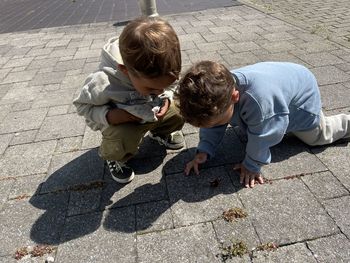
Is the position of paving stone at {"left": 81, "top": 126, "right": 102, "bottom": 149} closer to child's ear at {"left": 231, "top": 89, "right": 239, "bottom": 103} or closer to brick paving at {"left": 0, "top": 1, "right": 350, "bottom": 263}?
brick paving at {"left": 0, "top": 1, "right": 350, "bottom": 263}

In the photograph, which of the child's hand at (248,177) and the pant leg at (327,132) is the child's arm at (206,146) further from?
the pant leg at (327,132)

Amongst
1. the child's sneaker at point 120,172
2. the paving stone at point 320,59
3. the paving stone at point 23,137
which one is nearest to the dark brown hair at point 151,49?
the child's sneaker at point 120,172

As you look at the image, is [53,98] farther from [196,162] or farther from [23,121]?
[196,162]

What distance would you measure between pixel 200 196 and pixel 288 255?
71cm

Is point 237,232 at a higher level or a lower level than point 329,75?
higher

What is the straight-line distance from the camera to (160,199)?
2.52 meters

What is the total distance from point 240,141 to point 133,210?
43.0 inches

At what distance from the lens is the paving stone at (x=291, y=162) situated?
2615 mm

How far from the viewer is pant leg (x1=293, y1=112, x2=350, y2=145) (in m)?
2.75

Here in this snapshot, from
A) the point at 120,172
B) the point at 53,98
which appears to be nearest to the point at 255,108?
the point at 120,172

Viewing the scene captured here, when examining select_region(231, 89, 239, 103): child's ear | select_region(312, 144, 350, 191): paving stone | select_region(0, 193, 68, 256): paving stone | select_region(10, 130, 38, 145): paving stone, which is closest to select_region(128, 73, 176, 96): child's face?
select_region(231, 89, 239, 103): child's ear

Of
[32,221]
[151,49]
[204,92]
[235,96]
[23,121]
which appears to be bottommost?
[23,121]

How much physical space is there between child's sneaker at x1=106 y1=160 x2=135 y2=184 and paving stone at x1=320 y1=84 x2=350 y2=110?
6.38 ft

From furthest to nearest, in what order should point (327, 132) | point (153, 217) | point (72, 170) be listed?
point (72, 170) < point (327, 132) < point (153, 217)
